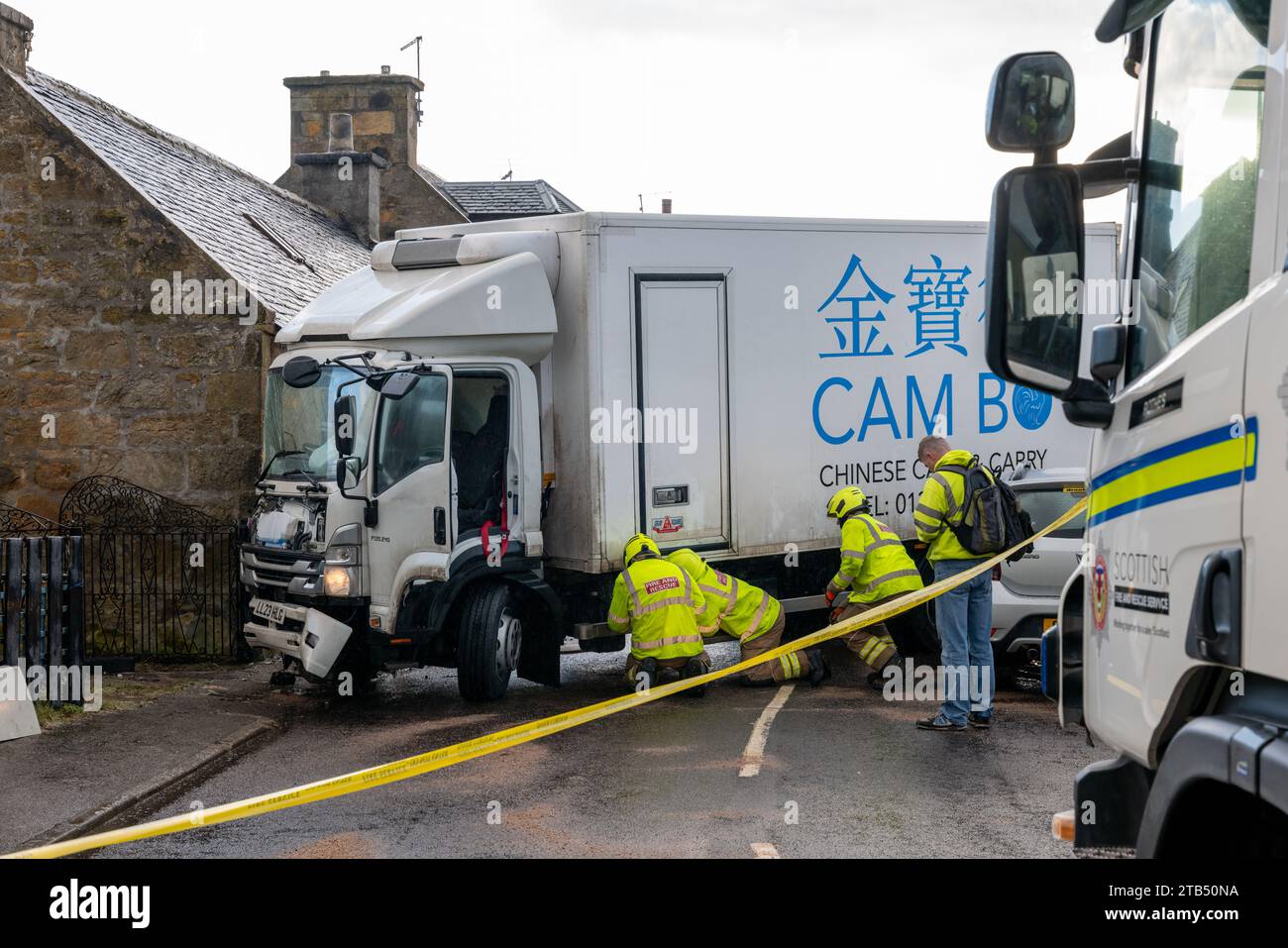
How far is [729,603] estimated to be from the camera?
11.0m

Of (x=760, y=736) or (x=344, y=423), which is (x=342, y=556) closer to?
(x=344, y=423)

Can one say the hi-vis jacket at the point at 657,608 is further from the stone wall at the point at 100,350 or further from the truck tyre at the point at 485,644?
the stone wall at the point at 100,350

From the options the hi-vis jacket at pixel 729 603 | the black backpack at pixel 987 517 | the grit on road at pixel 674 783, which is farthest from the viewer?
the hi-vis jacket at pixel 729 603

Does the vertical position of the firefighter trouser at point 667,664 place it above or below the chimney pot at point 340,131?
below

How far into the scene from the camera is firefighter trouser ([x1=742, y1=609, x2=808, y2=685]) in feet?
36.6

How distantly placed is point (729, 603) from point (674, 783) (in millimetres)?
3182

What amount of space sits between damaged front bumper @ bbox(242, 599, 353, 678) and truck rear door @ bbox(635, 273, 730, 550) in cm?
236

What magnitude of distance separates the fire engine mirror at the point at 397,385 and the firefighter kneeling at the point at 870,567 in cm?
329

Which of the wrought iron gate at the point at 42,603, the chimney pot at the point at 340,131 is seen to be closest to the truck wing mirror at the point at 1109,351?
the wrought iron gate at the point at 42,603

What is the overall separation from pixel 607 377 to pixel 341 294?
7.66 feet

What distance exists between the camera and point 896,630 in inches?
468

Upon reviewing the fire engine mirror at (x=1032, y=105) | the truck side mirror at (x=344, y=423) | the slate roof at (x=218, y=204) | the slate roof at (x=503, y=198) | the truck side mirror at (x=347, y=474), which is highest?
the slate roof at (x=503, y=198)

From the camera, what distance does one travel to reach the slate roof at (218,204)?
572 inches

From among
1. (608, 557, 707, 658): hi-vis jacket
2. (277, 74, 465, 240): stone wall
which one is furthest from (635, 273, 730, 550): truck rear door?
(277, 74, 465, 240): stone wall
